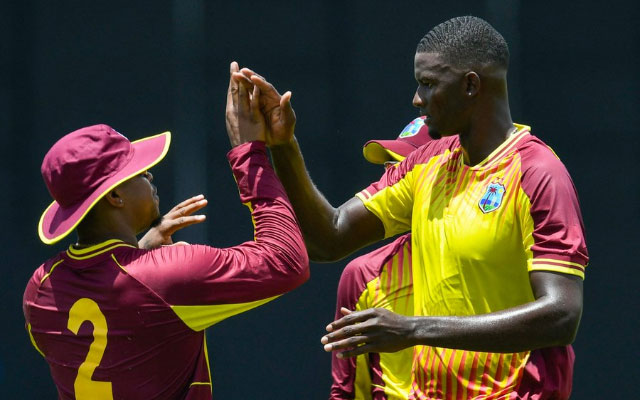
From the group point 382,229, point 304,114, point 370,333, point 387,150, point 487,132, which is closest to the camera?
point 370,333

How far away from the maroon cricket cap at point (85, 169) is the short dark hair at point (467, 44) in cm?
81

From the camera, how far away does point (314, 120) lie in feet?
18.3

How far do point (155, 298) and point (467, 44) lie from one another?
1074mm

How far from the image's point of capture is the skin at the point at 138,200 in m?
3.01

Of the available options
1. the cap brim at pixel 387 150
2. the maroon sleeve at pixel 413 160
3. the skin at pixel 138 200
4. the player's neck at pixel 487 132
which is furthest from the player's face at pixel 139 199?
the cap brim at pixel 387 150

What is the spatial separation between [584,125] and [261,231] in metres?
3.01

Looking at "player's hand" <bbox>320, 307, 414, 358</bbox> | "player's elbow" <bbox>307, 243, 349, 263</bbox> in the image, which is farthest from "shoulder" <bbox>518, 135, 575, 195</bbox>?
"player's elbow" <bbox>307, 243, 349, 263</bbox>

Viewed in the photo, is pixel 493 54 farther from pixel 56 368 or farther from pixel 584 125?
pixel 584 125

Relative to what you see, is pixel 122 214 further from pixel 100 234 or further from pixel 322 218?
pixel 322 218

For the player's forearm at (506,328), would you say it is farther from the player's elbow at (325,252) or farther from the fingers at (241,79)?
the fingers at (241,79)

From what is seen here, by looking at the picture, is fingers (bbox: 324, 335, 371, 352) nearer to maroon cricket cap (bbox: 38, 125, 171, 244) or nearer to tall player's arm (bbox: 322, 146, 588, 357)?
tall player's arm (bbox: 322, 146, 588, 357)

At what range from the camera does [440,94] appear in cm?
299

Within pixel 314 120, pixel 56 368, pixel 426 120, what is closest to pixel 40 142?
pixel 314 120

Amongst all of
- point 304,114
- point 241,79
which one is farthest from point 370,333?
point 304,114
